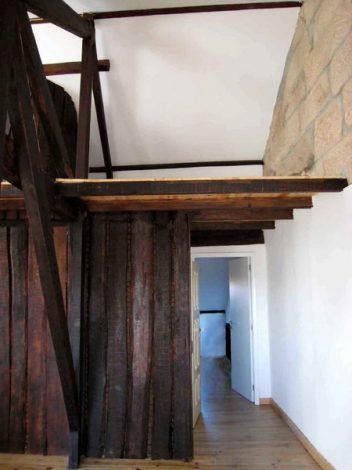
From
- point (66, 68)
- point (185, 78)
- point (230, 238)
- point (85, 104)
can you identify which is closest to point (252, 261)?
point (230, 238)

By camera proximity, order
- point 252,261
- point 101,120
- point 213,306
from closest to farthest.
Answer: point 101,120 → point 252,261 → point 213,306

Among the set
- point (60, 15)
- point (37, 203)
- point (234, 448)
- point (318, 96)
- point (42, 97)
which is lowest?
point (234, 448)

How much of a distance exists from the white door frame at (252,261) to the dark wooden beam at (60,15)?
3.19 metres

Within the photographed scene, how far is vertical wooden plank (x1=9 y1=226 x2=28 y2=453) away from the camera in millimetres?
3539

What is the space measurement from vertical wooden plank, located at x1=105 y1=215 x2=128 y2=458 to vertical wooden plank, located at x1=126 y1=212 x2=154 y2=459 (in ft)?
0.23

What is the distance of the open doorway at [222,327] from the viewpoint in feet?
16.0

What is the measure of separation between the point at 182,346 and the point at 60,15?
3047 mm

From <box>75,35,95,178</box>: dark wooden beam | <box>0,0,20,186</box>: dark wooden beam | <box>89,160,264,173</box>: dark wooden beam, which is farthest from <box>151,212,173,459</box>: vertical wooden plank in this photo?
<box>0,0,20,186</box>: dark wooden beam

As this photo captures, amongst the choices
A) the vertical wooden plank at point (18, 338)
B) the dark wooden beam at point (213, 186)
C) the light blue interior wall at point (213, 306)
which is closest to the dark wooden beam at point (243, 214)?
the dark wooden beam at point (213, 186)

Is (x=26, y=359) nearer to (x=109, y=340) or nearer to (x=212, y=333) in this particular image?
(x=109, y=340)

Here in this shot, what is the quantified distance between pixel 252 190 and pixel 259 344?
314cm

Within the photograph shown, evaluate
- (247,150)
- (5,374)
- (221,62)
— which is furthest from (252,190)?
(5,374)

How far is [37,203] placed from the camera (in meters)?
2.25

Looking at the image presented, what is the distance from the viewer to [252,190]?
9.03 ft
